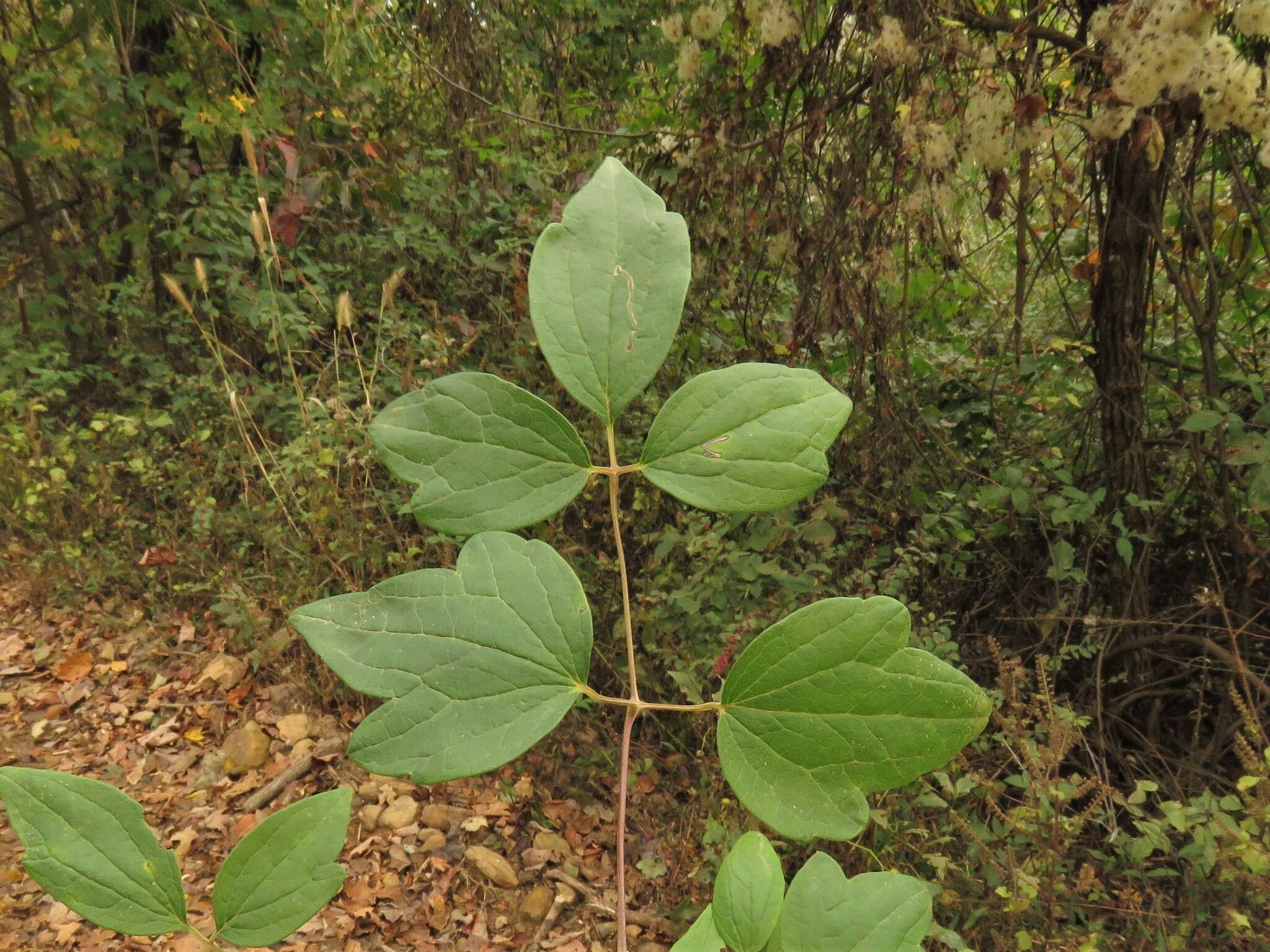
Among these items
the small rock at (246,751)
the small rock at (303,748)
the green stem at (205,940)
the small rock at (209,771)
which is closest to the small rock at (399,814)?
the small rock at (303,748)

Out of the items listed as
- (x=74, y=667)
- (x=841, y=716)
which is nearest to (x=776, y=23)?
(x=841, y=716)

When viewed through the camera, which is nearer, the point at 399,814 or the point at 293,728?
the point at 399,814

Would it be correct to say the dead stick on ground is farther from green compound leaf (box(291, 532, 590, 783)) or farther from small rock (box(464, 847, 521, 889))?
green compound leaf (box(291, 532, 590, 783))

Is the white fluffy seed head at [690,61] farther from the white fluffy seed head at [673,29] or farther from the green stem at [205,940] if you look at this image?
the green stem at [205,940]

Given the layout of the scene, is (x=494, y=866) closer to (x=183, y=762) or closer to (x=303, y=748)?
(x=303, y=748)

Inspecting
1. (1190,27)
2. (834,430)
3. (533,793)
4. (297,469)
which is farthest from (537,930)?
(1190,27)
